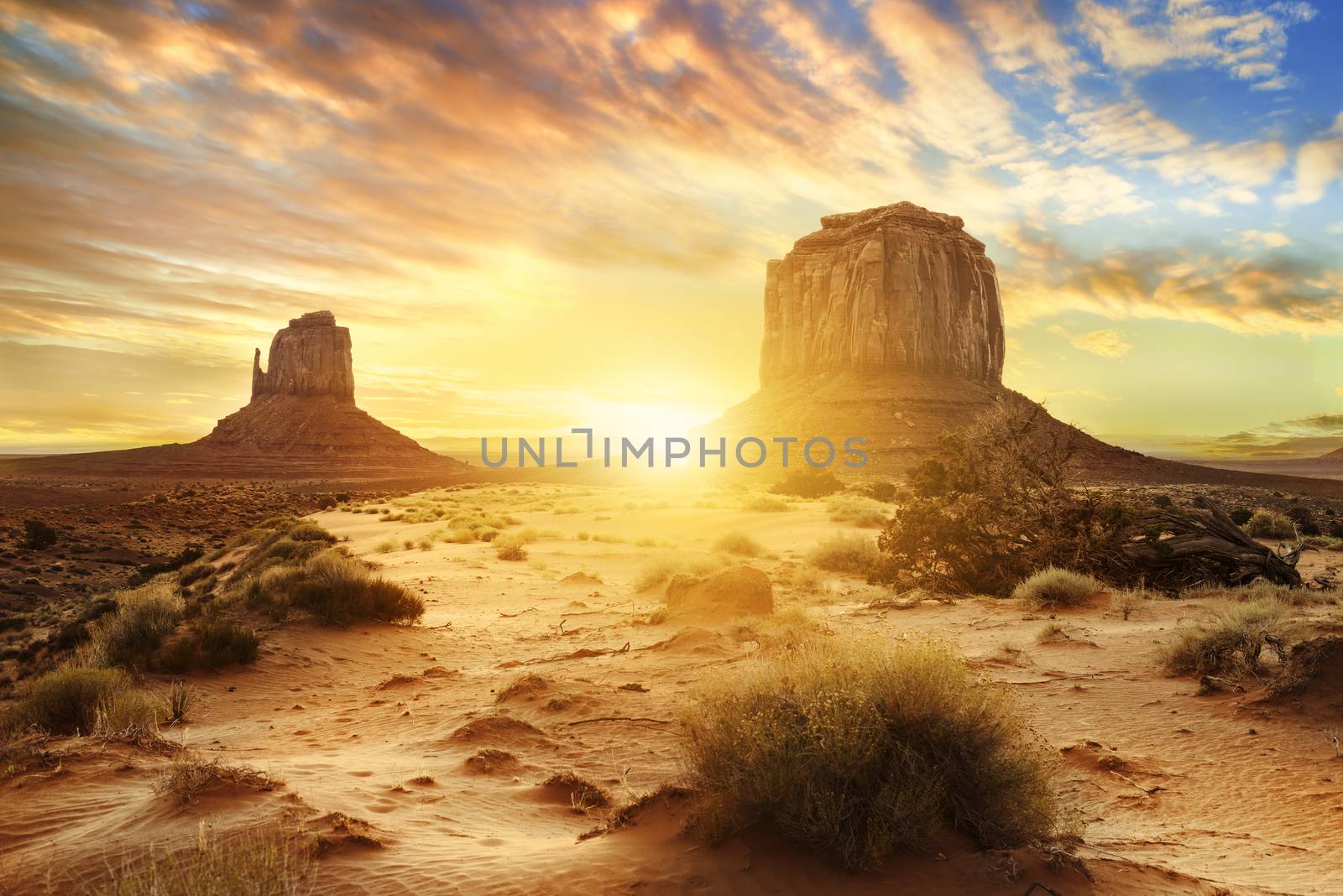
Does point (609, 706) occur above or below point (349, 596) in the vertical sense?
below

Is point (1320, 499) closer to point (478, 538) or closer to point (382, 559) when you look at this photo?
point (478, 538)

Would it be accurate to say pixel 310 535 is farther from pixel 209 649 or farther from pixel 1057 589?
pixel 1057 589

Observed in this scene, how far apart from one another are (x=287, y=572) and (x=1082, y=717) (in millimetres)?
13649

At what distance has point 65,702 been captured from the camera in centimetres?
755

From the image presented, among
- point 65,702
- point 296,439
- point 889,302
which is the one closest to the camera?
point 65,702

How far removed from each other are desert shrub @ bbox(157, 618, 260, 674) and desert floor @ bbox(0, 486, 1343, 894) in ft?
0.98

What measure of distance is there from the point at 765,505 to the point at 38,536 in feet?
95.2

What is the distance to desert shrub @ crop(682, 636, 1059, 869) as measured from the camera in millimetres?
4180

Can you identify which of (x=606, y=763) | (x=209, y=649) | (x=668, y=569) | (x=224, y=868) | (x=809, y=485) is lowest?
(x=606, y=763)

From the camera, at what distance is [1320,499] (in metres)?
45.9

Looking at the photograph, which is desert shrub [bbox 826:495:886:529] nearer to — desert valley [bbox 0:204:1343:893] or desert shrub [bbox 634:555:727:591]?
desert valley [bbox 0:204:1343:893]

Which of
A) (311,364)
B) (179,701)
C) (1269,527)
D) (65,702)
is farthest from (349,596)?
(311,364)

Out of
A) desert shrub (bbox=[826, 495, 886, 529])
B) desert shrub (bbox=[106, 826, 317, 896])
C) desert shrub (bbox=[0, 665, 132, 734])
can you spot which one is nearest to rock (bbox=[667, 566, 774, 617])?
desert shrub (bbox=[0, 665, 132, 734])

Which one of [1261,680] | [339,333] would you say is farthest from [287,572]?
[339,333]
